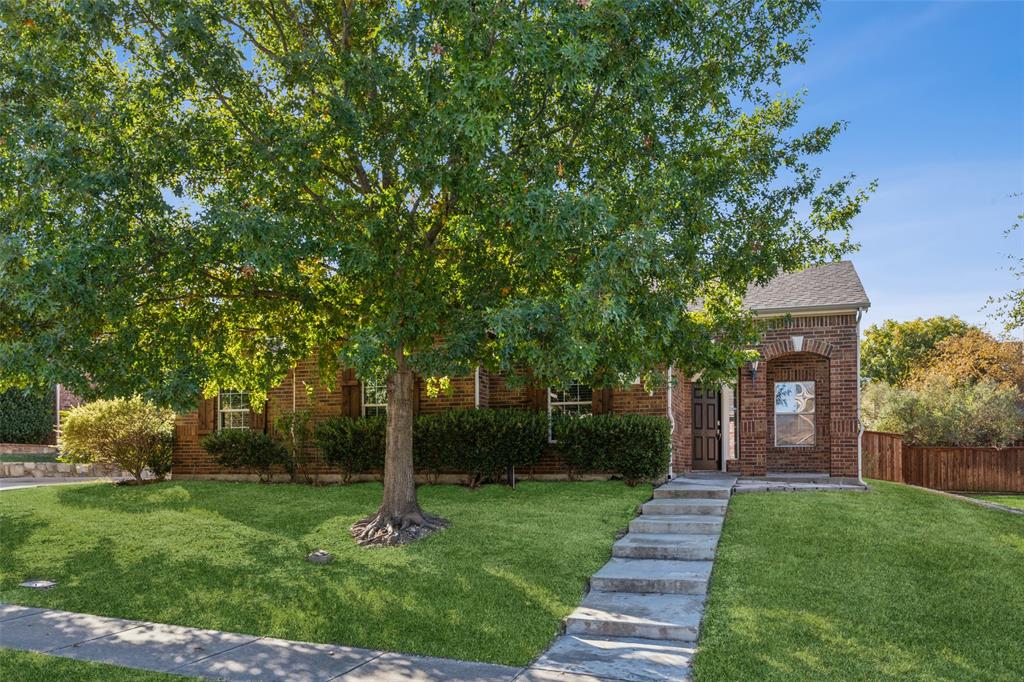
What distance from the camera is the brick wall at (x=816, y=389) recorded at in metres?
15.4

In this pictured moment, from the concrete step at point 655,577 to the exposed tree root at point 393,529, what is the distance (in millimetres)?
2616

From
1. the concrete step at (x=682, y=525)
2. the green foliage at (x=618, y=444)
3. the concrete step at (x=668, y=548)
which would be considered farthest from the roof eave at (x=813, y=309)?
the concrete step at (x=668, y=548)

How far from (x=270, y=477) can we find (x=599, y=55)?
11950 mm

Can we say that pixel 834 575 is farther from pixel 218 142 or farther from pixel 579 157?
pixel 218 142

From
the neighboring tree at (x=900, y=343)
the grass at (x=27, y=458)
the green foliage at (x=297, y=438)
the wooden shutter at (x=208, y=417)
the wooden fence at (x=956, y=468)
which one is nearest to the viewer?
the green foliage at (x=297, y=438)

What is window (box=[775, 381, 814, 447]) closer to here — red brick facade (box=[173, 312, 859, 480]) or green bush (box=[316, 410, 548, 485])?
red brick facade (box=[173, 312, 859, 480])

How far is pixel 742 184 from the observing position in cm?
966

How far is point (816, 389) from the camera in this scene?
1697cm

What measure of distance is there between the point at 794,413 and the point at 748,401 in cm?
174

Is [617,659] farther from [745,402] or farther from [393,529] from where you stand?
[745,402]

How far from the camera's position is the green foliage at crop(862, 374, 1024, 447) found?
73.7 ft

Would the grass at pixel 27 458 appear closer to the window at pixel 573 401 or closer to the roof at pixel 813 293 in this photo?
the window at pixel 573 401

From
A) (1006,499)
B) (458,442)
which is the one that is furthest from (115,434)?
(1006,499)

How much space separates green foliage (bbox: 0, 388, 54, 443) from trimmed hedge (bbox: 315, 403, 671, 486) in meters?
16.1
